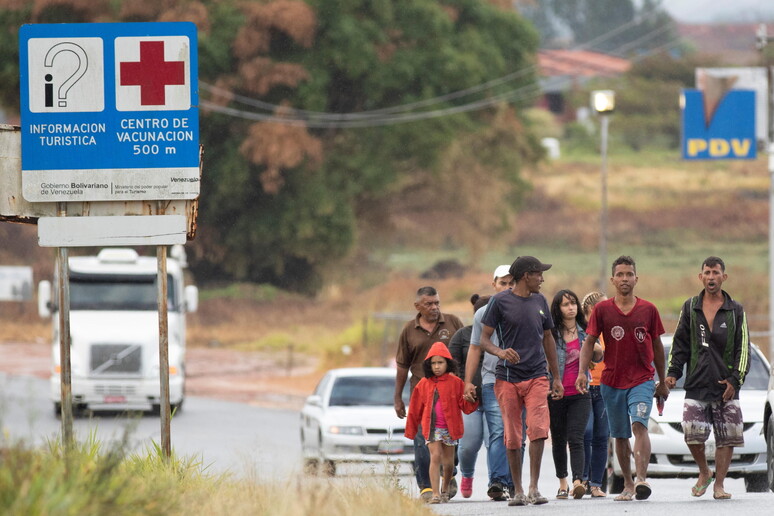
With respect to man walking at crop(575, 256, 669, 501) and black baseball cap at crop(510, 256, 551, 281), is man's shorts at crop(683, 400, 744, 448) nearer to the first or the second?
man walking at crop(575, 256, 669, 501)

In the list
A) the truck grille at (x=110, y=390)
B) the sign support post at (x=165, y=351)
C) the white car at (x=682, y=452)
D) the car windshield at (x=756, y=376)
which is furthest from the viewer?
the truck grille at (x=110, y=390)

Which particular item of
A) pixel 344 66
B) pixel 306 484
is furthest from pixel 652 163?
pixel 306 484

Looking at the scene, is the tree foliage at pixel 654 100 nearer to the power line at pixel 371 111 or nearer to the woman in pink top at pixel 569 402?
the power line at pixel 371 111

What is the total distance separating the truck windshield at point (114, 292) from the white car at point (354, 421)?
8567mm

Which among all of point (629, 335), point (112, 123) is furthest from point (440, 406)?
point (112, 123)

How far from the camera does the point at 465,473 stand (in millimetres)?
12992

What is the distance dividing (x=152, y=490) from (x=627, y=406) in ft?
15.3

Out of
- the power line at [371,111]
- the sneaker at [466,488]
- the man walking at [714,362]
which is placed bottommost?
the sneaker at [466,488]

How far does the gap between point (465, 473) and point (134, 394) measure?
14.8m

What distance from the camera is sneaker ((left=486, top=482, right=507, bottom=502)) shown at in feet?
39.4

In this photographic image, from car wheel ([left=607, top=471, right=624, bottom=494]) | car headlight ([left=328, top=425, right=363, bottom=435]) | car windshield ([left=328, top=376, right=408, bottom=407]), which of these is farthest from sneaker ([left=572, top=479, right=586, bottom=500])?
car windshield ([left=328, top=376, right=408, bottom=407])

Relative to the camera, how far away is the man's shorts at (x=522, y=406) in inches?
440

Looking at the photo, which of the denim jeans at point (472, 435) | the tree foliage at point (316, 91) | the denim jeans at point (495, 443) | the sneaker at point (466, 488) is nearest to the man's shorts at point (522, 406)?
the denim jeans at point (495, 443)

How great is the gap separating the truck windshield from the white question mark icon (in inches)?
652
